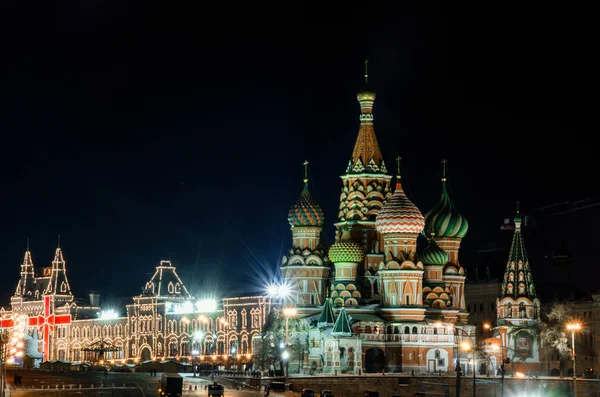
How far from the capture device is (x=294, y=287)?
108m

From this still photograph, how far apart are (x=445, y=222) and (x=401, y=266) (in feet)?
33.9

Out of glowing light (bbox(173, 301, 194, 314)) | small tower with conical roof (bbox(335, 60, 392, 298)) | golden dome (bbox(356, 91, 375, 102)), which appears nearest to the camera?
small tower with conical roof (bbox(335, 60, 392, 298))

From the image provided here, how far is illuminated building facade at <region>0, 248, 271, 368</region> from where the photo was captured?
13812 centimetres

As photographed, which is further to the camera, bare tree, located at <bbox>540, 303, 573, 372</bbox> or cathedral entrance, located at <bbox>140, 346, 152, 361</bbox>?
cathedral entrance, located at <bbox>140, 346, 152, 361</bbox>

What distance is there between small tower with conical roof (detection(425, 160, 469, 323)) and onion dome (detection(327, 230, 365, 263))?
25.0ft

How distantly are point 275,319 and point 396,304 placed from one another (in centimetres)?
1147

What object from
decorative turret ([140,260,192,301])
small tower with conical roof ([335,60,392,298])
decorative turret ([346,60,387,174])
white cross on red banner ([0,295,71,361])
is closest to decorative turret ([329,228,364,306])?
small tower with conical roof ([335,60,392,298])

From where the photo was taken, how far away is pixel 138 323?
157 m

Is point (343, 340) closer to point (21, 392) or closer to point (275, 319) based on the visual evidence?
point (275, 319)

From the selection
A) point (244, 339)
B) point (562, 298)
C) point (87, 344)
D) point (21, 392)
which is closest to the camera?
point (21, 392)

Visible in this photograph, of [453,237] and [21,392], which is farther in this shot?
[453,237]

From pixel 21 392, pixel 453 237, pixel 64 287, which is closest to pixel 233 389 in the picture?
pixel 21 392

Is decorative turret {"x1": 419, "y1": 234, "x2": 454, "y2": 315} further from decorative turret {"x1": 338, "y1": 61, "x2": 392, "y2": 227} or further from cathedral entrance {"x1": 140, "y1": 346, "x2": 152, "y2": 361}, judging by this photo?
cathedral entrance {"x1": 140, "y1": 346, "x2": 152, "y2": 361}

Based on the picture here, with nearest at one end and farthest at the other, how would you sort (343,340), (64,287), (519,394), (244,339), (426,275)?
1. (519,394)
2. (343,340)
3. (426,275)
4. (244,339)
5. (64,287)
